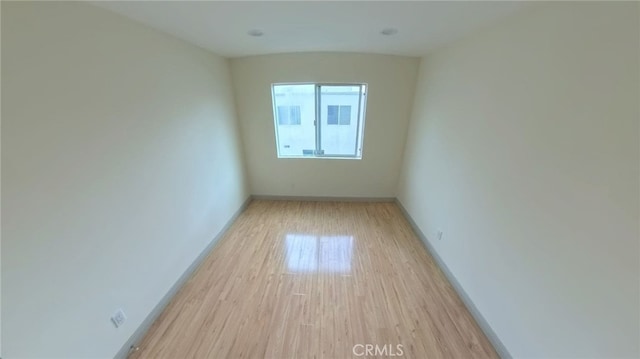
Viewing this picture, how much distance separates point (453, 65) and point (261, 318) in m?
3.00

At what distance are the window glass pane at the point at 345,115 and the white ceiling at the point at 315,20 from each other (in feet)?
3.97

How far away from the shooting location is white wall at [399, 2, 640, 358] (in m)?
1.08

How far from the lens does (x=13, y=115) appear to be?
1129mm

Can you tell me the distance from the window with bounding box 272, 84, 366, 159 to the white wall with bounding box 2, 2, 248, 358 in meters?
1.64

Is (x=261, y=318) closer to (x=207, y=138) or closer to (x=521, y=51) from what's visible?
(x=207, y=138)

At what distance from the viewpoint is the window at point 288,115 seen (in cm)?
395

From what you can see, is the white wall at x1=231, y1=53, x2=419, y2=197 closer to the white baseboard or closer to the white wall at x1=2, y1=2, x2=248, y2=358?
the white baseboard

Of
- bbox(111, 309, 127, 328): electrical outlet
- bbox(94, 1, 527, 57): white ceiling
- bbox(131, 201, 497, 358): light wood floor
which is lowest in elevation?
bbox(131, 201, 497, 358): light wood floor

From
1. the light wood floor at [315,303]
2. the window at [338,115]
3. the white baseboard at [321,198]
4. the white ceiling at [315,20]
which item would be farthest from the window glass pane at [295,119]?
the light wood floor at [315,303]

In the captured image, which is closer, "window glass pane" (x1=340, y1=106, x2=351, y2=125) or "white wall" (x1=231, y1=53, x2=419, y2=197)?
"white wall" (x1=231, y1=53, x2=419, y2=197)

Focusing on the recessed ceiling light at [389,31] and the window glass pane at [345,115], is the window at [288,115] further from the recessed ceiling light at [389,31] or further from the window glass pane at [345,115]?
the recessed ceiling light at [389,31]

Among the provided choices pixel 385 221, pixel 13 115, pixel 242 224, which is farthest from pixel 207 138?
pixel 385 221

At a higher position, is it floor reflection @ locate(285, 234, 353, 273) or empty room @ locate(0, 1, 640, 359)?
empty room @ locate(0, 1, 640, 359)

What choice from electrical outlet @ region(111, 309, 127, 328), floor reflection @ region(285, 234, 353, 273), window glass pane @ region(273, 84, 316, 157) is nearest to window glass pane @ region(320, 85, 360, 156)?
window glass pane @ region(273, 84, 316, 157)
